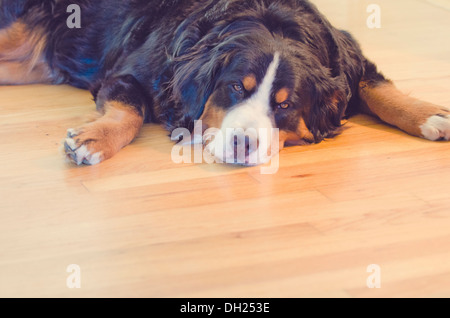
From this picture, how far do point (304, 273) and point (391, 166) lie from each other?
3.05ft

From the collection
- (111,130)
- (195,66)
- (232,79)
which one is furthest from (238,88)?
(111,130)

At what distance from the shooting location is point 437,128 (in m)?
2.83

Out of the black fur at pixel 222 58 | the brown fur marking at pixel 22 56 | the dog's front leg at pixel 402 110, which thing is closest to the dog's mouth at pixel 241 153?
the black fur at pixel 222 58

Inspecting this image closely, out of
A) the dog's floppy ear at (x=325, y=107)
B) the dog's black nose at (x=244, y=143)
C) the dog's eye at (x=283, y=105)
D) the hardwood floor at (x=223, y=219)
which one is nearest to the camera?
the hardwood floor at (x=223, y=219)

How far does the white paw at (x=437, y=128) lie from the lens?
283 centimetres

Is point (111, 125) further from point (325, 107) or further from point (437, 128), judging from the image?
point (437, 128)

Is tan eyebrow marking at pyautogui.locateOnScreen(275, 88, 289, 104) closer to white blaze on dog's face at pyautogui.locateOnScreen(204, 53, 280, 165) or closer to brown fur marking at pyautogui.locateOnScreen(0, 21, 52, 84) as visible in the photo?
white blaze on dog's face at pyautogui.locateOnScreen(204, 53, 280, 165)

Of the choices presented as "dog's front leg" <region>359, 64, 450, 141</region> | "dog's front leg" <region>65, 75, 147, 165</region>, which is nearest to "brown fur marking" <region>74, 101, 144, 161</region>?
"dog's front leg" <region>65, 75, 147, 165</region>

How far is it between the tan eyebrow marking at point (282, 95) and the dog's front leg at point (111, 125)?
655 mm

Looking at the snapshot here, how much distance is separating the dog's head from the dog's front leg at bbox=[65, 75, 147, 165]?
23 centimetres

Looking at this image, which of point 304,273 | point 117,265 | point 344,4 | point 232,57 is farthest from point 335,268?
point 344,4

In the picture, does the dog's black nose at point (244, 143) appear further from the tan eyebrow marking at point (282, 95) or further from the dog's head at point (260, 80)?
the tan eyebrow marking at point (282, 95)
